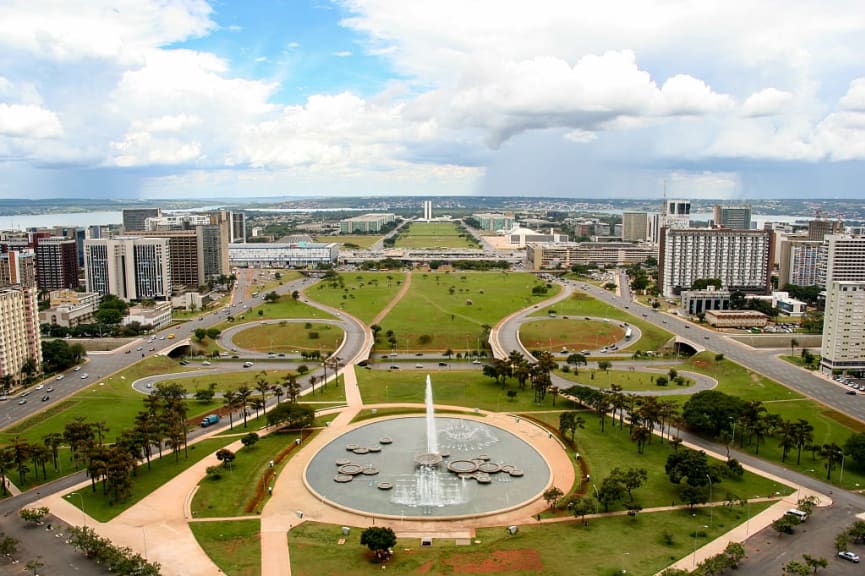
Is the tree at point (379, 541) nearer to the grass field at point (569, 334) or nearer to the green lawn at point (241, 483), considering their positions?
the green lawn at point (241, 483)

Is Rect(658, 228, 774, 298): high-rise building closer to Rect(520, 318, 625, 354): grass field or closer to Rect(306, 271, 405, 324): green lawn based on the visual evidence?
Rect(520, 318, 625, 354): grass field

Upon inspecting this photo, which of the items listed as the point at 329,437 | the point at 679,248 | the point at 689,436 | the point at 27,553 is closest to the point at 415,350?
the point at 329,437

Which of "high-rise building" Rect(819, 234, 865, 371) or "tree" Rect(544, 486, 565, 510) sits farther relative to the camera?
"high-rise building" Rect(819, 234, 865, 371)

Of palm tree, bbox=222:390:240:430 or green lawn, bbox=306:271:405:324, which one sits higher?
green lawn, bbox=306:271:405:324

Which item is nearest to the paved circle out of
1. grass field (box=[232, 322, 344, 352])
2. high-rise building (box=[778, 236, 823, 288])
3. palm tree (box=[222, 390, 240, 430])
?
palm tree (box=[222, 390, 240, 430])

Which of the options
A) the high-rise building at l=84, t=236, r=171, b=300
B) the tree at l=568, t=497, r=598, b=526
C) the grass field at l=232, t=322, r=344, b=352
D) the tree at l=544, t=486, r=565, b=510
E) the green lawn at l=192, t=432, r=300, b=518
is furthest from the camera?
the high-rise building at l=84, t=236, r=171, b=300

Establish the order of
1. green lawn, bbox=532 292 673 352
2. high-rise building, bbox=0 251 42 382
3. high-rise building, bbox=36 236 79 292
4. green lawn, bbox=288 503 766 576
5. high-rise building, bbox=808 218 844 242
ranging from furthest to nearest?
high-rise building, bbox=808 218 844 242
high-rise building, bbox=36 236 79 292
green lawn, bbox=532 292 673 352
high-rise building, bbox=0 251 42 382
green lawn, bbox=288 503 766 576

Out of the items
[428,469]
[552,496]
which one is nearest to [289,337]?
[428,469]
